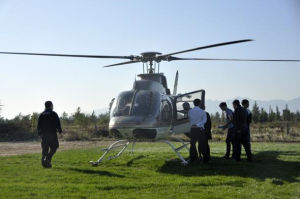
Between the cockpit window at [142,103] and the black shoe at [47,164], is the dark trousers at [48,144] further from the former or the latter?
the cockpit window at [142,103]

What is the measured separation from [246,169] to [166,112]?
3.32 m

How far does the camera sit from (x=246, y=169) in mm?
9070

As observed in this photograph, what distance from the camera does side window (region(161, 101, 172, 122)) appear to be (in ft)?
36.0

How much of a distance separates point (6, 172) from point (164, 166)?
435 centimetres

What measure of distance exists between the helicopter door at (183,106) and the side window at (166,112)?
0.70m

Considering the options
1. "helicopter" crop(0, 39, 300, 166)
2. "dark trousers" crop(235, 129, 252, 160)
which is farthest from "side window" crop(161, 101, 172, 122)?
"dark trousers" crop(235, 129, 252, 160)

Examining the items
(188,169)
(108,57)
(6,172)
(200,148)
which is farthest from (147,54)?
(6,172)

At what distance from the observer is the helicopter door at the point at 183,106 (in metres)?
12.3

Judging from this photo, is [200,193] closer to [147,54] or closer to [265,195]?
[265,195]

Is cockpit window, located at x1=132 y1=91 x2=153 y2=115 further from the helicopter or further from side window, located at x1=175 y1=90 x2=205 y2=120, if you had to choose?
side window, located at x1=175 y1=90 x2=205 y2=120

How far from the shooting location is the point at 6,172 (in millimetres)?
8969

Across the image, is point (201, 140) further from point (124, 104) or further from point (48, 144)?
point (48, 144)

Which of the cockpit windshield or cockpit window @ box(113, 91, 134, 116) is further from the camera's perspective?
cockpit window @ box(113, 91, 134, 116)

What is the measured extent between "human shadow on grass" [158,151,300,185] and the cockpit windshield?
5.84 ft
